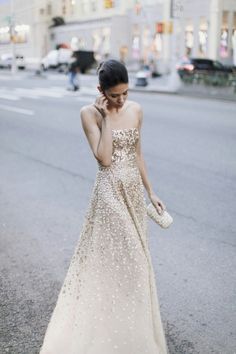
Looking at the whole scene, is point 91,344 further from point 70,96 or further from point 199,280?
point 70,96

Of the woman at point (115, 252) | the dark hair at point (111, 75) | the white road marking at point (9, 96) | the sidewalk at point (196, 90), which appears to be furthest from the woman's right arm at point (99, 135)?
the white road marking at point (9, 96)

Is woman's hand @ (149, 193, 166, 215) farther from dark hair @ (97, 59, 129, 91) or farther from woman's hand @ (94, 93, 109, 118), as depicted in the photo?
dark hair @ (97, 59, 129, 91)

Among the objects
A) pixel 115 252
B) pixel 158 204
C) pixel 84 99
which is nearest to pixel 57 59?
pixel 84 99

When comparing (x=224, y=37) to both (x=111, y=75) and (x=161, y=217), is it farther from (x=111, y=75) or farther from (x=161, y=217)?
(x=111, y=75)

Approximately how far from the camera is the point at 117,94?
9.45ft

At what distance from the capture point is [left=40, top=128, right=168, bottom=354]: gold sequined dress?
297 cm

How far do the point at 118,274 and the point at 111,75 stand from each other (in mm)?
1093

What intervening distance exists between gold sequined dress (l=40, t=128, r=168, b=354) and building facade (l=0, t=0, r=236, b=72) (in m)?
22.2

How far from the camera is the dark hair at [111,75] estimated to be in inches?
111

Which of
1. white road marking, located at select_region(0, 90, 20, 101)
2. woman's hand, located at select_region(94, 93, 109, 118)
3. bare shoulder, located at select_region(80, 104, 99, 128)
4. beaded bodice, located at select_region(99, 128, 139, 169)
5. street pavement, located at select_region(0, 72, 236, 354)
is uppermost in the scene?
woman's hand, located at select_region(94, 93, 109, 118)

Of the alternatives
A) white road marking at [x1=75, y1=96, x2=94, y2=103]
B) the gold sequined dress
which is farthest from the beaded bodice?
white road marking at [x1=75, y1=96, x2=94, y2=103]

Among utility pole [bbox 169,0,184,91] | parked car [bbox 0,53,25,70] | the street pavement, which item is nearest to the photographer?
the street pavement

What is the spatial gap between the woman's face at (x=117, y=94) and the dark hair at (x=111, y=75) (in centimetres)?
2

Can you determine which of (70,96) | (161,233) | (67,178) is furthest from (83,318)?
(70,96)
